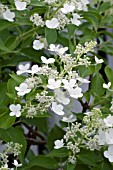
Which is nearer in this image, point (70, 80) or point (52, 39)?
point (70, 80)

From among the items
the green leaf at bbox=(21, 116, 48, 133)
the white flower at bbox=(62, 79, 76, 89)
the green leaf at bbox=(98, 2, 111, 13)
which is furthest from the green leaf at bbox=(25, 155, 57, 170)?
the green leaf at bbox=(98, 2, 111, 13)

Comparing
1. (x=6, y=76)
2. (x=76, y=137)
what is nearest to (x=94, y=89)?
(x=76, y=137)

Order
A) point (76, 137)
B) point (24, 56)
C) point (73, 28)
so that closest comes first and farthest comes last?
point (76, 137) → point (73, 28) → point (24, 56)

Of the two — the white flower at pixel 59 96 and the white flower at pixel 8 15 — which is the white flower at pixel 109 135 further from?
the white flower at pixel 8 15

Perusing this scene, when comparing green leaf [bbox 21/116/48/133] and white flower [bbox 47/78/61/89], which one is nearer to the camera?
white flower [bbox 47/78/61/89]

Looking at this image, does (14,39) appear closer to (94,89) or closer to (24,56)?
(24,56)

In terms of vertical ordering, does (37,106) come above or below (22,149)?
above

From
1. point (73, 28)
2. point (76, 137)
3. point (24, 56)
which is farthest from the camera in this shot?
point (24, 56)

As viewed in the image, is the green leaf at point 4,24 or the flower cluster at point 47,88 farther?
the green leaf at point 4,24

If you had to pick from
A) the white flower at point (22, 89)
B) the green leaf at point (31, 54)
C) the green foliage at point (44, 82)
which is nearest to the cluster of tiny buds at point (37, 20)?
the green foliage at point (44, 82)

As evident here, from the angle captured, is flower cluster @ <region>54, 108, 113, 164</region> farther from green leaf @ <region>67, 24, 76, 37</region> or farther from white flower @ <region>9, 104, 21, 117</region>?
green leaf @ <region>67, 24, 76, 37</region>

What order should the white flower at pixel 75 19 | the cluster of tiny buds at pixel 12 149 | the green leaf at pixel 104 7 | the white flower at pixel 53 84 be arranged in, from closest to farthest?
the white flower at pixel 53 84 < the cluster of tiny buds at pixel 12 149 < the white flower at pixel 75 19 < the green leaf at pixel 104 7
